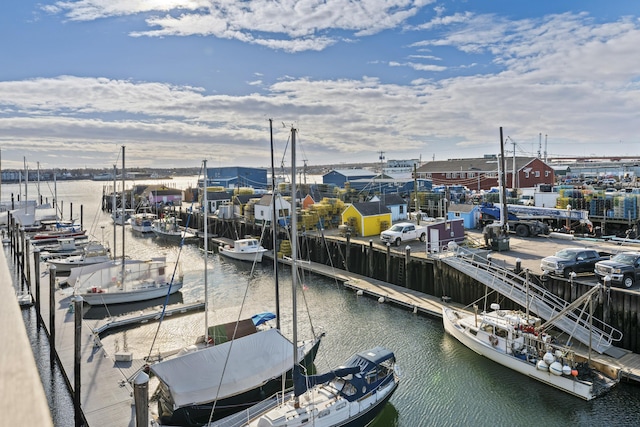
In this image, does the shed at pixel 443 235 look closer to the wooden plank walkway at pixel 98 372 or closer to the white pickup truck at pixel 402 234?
the white pickup truck at pixel 402 234

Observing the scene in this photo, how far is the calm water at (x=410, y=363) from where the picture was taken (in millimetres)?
16125

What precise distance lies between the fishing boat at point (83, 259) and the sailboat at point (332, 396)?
2943 centimetres

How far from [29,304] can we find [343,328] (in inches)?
735

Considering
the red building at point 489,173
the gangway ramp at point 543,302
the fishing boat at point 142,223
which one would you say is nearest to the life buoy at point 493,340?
the gangway ramp at point 543,302

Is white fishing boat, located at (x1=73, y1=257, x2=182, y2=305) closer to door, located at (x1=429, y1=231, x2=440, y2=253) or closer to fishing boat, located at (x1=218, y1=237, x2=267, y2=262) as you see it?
fishing boat, located at (x1=218, y1=237, x2=267, y2=262)

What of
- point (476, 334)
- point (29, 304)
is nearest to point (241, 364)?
point (476, 334)

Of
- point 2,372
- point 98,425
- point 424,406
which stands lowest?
point 424,406

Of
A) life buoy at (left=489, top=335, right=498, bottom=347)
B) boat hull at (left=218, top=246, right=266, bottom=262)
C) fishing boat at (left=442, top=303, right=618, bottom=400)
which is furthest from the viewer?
boat hull at (left=218, top=246, right=266, bottom=262)

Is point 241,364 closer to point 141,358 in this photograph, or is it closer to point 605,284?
point 141,358

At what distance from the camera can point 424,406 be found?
55.6 ft

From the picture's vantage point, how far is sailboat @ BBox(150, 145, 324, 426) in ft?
48.7

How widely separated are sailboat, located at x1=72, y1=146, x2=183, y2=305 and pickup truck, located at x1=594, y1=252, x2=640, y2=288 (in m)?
23.2

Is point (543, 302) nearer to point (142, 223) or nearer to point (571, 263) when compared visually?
point (571, 263)

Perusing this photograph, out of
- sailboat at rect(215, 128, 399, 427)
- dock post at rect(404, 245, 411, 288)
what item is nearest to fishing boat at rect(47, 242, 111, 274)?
dock post at rect(404, 245, 411, 288)
